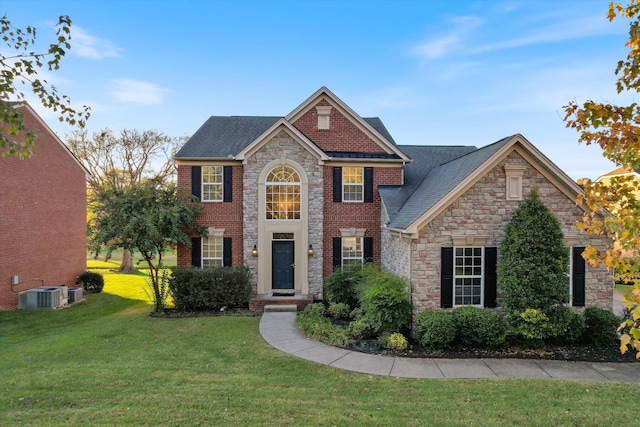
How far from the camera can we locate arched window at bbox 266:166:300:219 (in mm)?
14148

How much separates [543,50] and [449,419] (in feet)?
47.7

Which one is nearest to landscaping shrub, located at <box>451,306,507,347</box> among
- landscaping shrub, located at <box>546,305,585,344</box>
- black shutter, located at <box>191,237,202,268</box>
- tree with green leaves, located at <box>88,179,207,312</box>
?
landscaping shrub, located at <box>546,305,585,344</box>

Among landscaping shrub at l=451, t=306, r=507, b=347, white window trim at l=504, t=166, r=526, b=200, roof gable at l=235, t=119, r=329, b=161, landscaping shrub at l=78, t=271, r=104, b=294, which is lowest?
landscaping shrub at l=78, t=271, r=104, b=294

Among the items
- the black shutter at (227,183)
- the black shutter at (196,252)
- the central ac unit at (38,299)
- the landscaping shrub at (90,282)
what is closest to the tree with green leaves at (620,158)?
the black shutter at (227,183)

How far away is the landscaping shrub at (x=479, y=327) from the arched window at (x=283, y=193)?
25.4 ft

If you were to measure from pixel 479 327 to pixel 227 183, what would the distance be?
35.8 ft

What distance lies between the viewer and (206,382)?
659 centimetres

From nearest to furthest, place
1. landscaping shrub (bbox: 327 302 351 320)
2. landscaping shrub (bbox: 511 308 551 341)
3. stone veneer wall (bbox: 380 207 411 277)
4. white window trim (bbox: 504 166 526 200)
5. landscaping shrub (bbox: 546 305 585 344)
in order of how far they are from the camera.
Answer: landscaping shrub (bbox: 511 308 551 341)
landscaping shrub (bbox: 546 305 585 344)
white window trim (bbox: 504 166 526 200)
stone veneer wall (bbox: 380 207 411 277)
landscaping shrub (bbox: 327 302 351 320)

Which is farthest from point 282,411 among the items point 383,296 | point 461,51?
point 461,51

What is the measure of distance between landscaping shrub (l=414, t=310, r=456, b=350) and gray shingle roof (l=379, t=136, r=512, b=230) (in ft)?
8.97

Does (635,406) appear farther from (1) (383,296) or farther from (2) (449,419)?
(1) (383,296)

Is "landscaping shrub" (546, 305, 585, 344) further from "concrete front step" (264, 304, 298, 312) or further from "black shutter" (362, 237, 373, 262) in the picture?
"concrete front step" (264, 304, 298, 312)

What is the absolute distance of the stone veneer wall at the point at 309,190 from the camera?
1396cm

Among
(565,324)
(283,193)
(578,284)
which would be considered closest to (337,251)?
(283,193)
